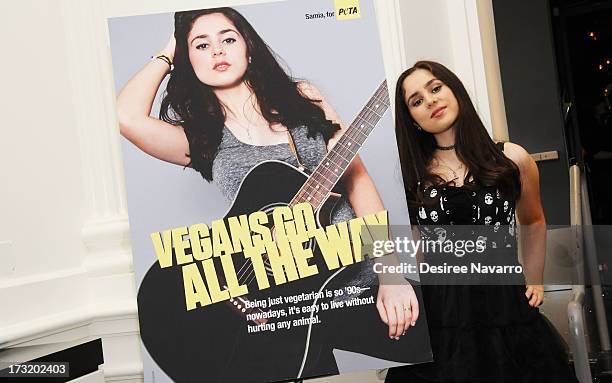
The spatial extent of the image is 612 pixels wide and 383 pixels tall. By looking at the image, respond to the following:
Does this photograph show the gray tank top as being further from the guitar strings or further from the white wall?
the white wall

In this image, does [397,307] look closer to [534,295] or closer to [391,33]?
[534,295]

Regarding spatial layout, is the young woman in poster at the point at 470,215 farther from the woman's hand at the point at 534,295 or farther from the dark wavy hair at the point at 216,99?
the dark wavy hair at the point at 216,99

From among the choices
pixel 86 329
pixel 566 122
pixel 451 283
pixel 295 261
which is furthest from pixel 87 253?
pixel 566 122

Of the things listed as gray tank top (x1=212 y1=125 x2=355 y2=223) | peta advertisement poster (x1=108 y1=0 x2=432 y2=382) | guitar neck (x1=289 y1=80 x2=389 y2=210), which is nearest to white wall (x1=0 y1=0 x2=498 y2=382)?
peta advertisement poster (x1=108 y1=0 x2=432 y2=382)

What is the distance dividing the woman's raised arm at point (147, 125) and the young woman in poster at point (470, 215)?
0.57m

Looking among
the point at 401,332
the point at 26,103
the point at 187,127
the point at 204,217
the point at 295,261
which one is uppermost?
the point at 26,103

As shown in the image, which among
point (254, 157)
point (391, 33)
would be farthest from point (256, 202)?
point (391, 33)

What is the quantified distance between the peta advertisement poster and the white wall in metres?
0.26

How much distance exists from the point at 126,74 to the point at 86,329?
65 cm

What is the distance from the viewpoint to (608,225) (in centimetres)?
269

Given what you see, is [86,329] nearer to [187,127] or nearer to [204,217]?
[204,217]

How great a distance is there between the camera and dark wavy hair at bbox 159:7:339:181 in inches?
55.9

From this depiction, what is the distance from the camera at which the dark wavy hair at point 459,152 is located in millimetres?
1553

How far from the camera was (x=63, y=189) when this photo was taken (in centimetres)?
160
